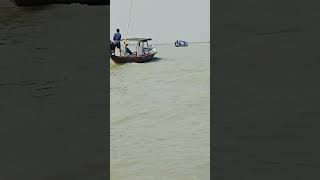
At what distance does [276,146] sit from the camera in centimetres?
92

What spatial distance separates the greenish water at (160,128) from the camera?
679cm

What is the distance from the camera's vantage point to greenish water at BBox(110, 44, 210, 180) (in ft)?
22.3

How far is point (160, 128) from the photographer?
9.91 meters

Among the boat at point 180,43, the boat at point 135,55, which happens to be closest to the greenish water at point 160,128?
the boat at point 135,55
